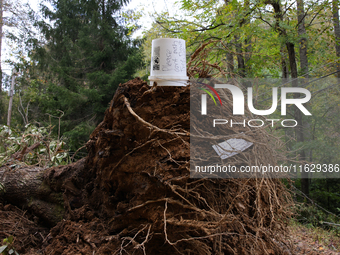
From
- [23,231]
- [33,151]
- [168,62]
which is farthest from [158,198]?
[33,151]


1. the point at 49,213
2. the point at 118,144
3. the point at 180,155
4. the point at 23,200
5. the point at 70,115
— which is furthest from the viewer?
the point at 70,115

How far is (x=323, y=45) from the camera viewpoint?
7.19 m

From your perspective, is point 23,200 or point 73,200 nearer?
point 73,200

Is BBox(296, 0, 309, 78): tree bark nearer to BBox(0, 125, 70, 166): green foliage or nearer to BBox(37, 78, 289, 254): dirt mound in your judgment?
BBox(37, 78, 289, 254): dirt mound

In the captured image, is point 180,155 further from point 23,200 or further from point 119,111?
point 23,200

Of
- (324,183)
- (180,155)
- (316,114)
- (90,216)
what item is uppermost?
(316,114)

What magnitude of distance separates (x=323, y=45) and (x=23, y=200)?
313 inches

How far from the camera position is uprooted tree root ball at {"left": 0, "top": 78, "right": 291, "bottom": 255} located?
6.50ft

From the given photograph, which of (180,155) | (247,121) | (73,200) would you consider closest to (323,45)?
(247,121)

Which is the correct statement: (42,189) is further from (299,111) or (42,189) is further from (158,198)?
(299,111)

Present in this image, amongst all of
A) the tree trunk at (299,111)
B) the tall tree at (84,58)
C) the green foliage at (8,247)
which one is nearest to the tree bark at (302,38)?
the tree trunk at (299,111)

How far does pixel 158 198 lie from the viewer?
2023 millimetres

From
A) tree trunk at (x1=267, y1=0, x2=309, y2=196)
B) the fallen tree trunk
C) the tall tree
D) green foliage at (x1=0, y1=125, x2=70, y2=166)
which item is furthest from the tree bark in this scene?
the fallen tree trunk

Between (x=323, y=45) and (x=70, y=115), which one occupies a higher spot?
(x=323, y=45)
